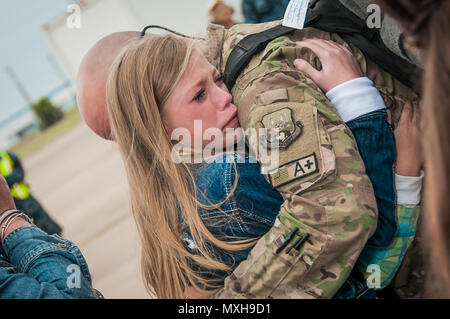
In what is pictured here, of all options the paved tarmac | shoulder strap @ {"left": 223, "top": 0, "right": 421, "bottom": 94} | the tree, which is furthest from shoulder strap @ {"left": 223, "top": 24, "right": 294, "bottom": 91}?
the tree

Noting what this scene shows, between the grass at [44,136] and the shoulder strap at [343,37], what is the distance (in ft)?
28.5

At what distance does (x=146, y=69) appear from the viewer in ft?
4.06

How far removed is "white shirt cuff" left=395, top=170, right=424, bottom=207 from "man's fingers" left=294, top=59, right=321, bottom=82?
380 mm

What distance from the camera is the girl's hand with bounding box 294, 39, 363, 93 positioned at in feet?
3.89

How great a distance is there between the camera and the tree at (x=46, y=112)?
1191cm

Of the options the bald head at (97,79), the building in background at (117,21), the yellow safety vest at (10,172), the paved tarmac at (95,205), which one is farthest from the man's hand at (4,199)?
the yellow safety vest at (10,172)

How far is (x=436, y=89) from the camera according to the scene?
0.56 metres

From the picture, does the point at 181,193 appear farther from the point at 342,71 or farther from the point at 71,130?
the point at 71,130

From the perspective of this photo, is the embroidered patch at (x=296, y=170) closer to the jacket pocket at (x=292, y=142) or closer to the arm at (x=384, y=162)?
the jacket pocket at (x=292, y=142)

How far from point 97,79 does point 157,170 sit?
353mm

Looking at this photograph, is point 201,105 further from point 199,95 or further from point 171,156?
point 171,156

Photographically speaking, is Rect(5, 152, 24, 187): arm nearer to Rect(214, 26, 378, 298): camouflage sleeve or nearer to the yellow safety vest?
the yellow safety vest

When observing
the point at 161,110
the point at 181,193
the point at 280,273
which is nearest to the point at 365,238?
the point at 280,273

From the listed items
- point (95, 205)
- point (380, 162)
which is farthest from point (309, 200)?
point (95, 205)
